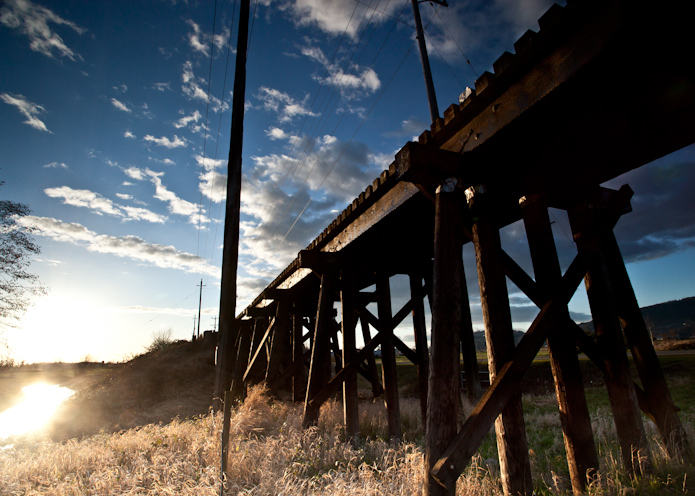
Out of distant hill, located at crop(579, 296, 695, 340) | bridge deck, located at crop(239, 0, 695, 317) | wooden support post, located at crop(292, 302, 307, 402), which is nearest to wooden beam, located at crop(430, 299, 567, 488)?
bridge deck, located at crop(239, 0, 695, 317)

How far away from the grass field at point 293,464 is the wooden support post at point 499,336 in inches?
15.7

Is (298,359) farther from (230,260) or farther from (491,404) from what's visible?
(491,404)

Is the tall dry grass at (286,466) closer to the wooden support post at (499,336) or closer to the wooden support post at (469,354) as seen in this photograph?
the wooden support post at (499,336)

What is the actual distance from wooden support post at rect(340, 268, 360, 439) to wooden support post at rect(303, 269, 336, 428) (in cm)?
22

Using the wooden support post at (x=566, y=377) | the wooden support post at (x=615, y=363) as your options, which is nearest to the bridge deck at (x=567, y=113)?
the wooden support post at (x=566, y=377)

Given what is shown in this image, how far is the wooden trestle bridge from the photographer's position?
1896 mm

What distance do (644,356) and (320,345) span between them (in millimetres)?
3925

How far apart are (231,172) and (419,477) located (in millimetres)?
3856

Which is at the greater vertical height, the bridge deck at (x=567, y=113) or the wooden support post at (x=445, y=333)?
the bridge deck at (x=567, y=113)

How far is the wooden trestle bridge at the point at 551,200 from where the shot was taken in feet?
6.22

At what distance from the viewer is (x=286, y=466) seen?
3992 millimetres

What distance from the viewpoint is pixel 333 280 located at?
5.57 m

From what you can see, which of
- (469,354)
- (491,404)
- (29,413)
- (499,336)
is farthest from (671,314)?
(29,413)

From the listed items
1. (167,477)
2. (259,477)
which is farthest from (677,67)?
(167,477)
